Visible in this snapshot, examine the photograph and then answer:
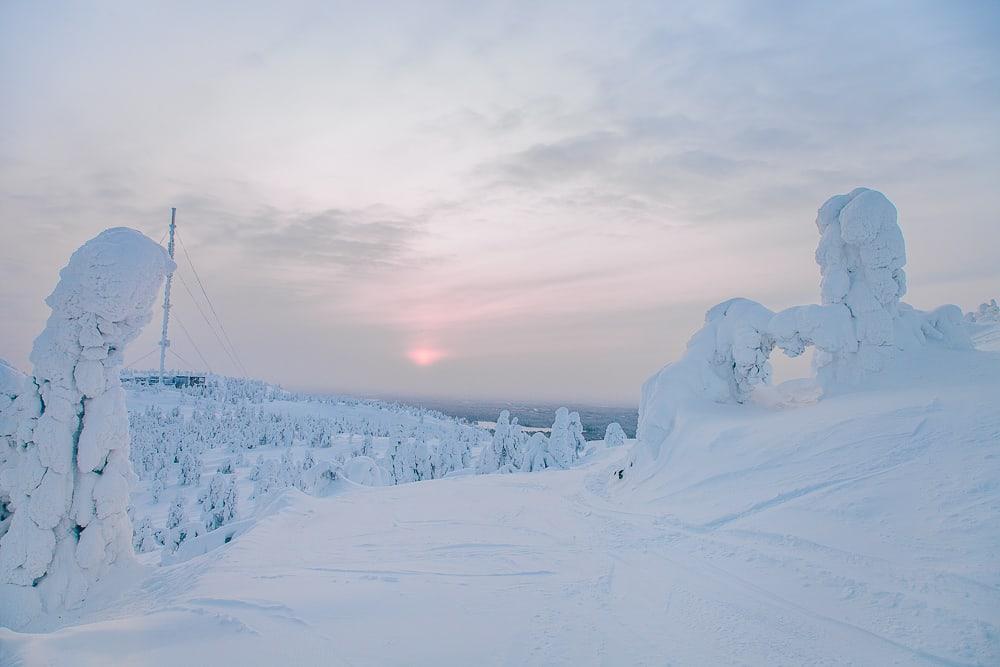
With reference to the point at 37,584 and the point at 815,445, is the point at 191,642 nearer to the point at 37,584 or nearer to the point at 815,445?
the point at 37,584

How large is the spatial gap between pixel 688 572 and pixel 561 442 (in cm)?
2583

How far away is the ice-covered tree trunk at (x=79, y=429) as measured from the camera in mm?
8492

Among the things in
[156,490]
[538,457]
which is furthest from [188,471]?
[538,457]

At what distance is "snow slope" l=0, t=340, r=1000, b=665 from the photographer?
4715 mm

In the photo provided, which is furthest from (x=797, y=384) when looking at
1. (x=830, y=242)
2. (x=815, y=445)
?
(x=815, y=445)

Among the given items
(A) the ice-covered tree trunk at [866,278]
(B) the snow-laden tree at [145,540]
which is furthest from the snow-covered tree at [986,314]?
(B) the snow-laden tree at [145,540]

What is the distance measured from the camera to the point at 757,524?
24.6ft

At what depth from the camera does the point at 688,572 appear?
22.6 feet

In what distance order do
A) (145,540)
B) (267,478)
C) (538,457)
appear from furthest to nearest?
(267,478), (538,457), (145,540)

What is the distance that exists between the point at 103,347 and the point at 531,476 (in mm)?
12942

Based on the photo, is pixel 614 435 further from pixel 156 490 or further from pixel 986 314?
pixel 156 490

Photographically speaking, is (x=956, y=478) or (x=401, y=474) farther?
(x=401, y=474)

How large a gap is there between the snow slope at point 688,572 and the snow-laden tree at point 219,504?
20.1 metres

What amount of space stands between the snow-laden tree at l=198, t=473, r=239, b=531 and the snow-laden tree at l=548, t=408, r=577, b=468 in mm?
18562
